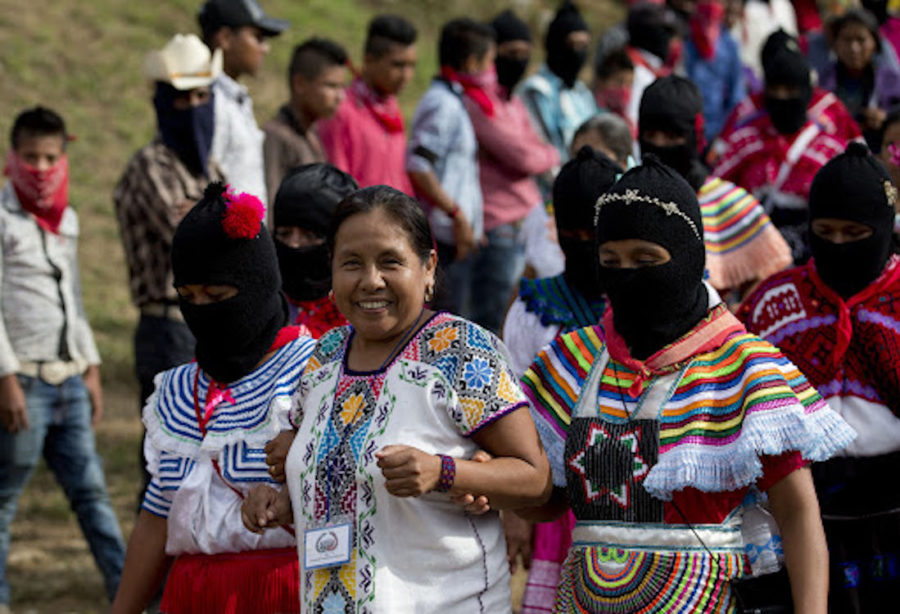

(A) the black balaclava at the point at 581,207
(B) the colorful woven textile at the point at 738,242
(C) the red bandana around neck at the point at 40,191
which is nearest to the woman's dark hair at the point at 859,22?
(B) the colorful woven textile at the point at 738,242

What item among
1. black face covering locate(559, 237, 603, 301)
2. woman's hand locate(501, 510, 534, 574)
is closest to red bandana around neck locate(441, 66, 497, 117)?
black face covering locate(559, 237, 603, 301)

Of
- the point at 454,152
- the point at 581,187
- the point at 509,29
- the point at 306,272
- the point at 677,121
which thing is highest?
the point at 509,29

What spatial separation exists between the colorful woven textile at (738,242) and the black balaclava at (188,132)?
98.6 inches

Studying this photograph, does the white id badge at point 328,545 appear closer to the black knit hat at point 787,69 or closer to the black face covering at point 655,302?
the black face covering at point 655,302

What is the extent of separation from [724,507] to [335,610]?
1.06 meters

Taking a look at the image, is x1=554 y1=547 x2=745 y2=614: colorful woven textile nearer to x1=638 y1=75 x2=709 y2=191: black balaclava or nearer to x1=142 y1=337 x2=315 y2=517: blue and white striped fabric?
x1=142 y1=337 x2=315 y2=517: blue and white striped fabric

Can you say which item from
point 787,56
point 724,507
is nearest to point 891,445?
point 724,507

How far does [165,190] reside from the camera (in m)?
6.64

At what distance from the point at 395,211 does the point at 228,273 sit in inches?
26.3

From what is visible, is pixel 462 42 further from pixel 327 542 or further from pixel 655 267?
pixel 327 542

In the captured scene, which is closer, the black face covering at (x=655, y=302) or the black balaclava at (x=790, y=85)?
the black face covering at (x=655, y=302)

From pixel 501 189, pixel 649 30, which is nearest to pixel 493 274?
pixel 501 189

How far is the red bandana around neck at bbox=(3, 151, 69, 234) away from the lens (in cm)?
680

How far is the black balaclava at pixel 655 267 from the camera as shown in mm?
3701
